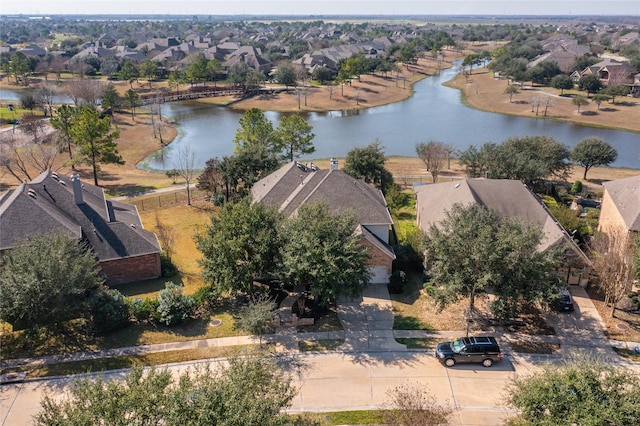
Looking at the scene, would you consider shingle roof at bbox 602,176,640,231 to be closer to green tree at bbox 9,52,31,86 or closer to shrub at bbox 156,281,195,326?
shrub at bbox 156,281,195,326

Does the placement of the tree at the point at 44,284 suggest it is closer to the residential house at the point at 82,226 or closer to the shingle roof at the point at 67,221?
the residential house at the point at 82,226

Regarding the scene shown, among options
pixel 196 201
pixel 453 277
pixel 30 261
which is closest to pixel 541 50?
pixel 196 201

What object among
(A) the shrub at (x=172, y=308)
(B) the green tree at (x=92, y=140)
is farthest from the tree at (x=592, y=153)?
(B) the green tree at (x=92, y=140)

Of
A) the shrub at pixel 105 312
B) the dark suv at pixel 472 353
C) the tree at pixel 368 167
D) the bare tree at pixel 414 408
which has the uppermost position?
the tree at pixel 368 167

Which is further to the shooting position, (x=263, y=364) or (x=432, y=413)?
(x=432, y=413)

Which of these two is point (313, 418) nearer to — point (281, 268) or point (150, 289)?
point (281, 268)

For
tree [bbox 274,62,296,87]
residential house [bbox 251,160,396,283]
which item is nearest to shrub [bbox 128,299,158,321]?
residential house [bbox 251,160,396,283]
